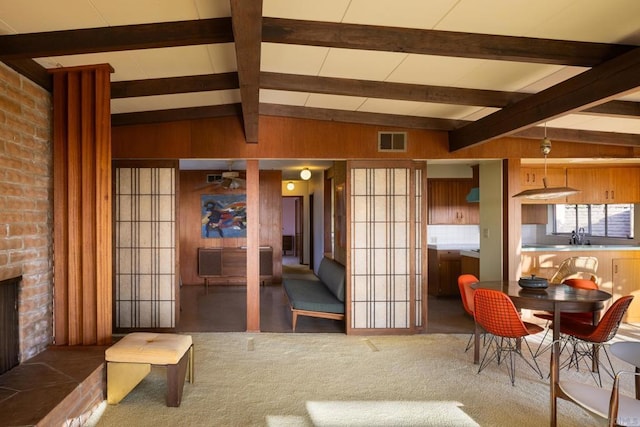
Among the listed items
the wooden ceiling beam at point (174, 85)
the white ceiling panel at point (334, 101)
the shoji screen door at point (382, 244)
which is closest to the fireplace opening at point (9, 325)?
the wooden ceiling beam at point (174, 85)

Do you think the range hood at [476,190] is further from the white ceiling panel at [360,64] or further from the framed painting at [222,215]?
the framed painting at [222,215]

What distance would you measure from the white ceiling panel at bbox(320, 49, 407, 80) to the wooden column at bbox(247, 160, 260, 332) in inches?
70.6

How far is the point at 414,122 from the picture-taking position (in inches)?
188

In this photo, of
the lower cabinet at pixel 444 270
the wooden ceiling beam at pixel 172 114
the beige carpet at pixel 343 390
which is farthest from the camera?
the lower cabinet at pixel 444 270

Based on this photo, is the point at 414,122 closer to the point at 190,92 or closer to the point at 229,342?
the point at 190,92

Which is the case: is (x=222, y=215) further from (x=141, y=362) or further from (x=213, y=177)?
(x=141, y=362)

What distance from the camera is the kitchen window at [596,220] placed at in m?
6.34

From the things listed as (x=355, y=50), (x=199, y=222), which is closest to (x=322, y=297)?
(x=355, y=50)

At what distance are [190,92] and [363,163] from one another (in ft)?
6.96

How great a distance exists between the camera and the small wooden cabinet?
26.2 feet

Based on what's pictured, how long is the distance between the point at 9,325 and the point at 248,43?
104 inches

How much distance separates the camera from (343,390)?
3.26 meters

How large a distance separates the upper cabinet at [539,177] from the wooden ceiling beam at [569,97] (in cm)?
213

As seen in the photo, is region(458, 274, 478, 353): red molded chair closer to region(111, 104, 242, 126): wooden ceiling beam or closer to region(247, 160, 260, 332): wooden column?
region(247, 160, 260, 332): wooden column
